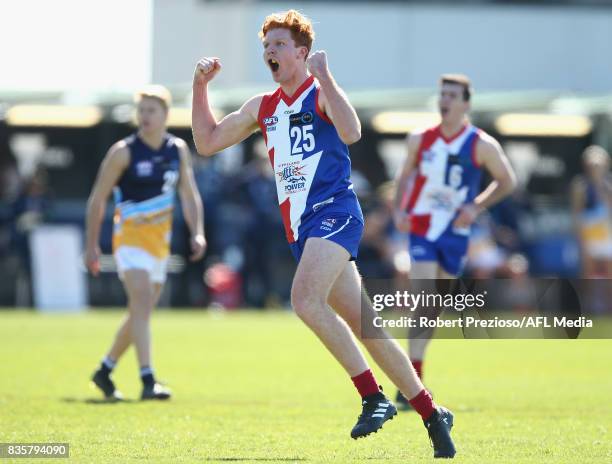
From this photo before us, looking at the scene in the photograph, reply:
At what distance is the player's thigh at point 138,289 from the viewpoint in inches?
472

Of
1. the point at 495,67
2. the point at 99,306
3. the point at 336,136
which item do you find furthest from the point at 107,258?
the point at 336,136

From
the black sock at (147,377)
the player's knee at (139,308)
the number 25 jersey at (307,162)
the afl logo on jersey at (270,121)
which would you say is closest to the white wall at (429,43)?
the player's knee at (139,308)

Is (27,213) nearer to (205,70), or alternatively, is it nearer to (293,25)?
(205,70)

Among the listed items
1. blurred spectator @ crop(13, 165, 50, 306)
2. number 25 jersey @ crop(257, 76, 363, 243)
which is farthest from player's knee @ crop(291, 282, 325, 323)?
blurred spectator @ crop(13, 165, 50, 306)

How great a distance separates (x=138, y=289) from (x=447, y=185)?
285cm

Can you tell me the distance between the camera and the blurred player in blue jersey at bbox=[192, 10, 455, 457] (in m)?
8.09

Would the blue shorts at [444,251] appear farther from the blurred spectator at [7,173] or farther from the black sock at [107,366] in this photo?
the blurred spectator at [7,173]

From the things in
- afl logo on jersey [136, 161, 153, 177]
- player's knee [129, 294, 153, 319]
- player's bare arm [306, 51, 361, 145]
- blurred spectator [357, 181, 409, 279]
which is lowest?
blurred spectator [357, 181, 409, 279]

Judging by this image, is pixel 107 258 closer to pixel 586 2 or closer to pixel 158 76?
pixel 158 76

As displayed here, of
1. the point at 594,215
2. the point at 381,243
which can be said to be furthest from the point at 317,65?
the point at 381,243

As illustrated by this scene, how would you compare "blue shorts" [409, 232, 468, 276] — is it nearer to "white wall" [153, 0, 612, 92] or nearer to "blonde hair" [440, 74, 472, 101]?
"blonde hair" [440, 74, 472, 101]

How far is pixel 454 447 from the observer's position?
26.9ft

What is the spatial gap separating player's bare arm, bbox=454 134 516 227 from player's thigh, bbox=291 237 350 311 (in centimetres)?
395

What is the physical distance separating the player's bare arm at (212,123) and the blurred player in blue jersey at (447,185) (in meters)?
3.57
